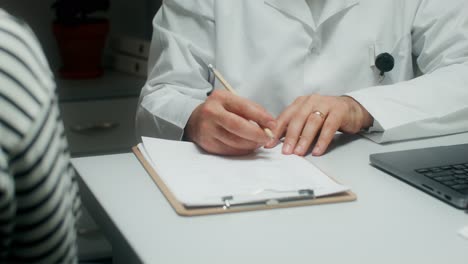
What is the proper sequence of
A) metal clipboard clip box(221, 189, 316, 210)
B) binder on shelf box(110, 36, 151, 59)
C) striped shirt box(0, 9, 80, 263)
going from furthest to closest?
binder on shelf box(110, 36, 151, 59) → metal clipboard clip box(221, 189, 316, 210) → striped shirt box(0, 9, 80, 263)

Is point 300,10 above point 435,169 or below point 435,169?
above

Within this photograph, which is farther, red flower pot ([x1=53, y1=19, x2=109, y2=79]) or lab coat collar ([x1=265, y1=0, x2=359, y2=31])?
red flower pot ([x1=53, y1=19, x2=109, y2=79])

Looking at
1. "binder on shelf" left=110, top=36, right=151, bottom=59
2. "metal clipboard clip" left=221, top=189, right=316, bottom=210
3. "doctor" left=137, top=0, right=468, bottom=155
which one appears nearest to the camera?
"metal clipboard clip" left=221, top=189, right=316, bottom=210

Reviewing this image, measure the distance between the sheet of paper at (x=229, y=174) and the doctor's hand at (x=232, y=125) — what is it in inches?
0.6

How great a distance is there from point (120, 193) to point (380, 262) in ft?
1.07

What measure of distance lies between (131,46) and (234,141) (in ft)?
4.14

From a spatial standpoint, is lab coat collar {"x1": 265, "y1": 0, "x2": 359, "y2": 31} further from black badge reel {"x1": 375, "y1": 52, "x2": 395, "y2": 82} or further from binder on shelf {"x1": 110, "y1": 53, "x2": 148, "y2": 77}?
binder on shelf {"x1": 110, "y1": 53, "x2": 148, "y2": 77}

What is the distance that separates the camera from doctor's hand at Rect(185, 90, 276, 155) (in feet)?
2.78

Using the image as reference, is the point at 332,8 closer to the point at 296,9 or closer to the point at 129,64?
the point at 296,9

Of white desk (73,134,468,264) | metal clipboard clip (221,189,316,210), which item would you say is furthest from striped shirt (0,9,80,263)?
metal clipboard clip (221,189,316,210)

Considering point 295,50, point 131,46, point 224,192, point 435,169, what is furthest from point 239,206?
point 131,46

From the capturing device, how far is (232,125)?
85 cm

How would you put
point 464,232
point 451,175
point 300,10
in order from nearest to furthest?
point 464,232 < point 451,175 < point 300,10

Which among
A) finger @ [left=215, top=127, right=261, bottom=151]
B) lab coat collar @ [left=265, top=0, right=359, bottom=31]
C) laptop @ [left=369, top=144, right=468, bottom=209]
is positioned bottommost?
laptop @ [left=369, top=144, right=468, bottom=209]
